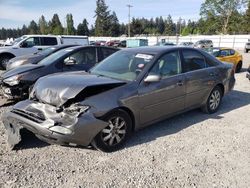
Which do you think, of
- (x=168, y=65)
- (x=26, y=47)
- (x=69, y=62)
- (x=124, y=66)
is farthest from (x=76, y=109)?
(x=26, y=47)

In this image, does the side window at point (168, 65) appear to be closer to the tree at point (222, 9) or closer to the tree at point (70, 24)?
the tree at point (222, 9)

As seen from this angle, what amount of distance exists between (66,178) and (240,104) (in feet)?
16.9

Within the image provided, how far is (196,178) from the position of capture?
3133mm

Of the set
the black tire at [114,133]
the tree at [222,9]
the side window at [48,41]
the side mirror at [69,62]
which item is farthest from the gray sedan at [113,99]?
the tree at [222,9]

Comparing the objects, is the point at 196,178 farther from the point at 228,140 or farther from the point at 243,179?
the point at 228,140

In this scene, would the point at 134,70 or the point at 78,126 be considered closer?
the point at 78,126

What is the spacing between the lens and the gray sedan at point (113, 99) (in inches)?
135

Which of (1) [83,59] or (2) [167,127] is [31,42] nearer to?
(1) [83,59]

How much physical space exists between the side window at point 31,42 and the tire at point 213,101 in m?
11.4

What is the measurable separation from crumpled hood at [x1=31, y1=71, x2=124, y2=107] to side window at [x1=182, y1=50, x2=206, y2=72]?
1.72 m

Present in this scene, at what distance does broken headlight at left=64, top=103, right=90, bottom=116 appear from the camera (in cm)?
341

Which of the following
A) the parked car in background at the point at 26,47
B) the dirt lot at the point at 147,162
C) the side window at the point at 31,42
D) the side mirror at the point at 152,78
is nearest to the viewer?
the dirt lot at the point at 147,162

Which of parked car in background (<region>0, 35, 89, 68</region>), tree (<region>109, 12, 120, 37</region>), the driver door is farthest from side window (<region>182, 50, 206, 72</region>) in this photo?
tree (<region>109, 12, 120, 37</region>)

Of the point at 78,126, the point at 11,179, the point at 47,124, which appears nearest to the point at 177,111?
the point at 78,126
